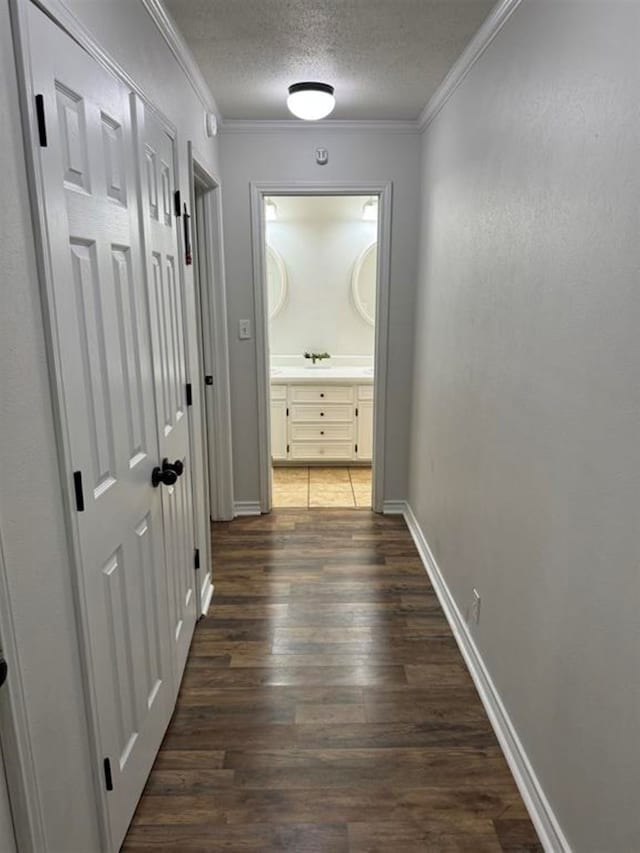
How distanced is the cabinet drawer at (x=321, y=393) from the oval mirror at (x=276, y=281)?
2.62 feet

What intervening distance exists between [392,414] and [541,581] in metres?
2.24

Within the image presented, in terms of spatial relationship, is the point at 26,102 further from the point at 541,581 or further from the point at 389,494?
the point at 389,494

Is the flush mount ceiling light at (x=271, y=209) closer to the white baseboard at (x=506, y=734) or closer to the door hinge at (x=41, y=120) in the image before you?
the white baseboard at (x=506, y=734)

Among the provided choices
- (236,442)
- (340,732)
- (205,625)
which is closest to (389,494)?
(236,442)

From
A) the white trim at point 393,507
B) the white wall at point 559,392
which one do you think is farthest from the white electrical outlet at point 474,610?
the white trim at point 393,507

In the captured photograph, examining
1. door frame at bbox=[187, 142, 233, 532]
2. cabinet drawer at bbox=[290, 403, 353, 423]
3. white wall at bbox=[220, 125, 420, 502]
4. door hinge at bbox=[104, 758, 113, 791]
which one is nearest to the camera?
door hinge at bbox=[104, 758, 113, 791]

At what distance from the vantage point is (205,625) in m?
2.61

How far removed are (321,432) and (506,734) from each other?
310 centimetres

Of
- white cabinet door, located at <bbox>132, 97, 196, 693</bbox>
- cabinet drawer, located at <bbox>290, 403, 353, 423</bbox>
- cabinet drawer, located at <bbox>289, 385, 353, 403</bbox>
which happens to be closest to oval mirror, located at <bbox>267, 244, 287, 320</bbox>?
cabinet drawer, located at <bbox>289, 385, 353, 403</bbox>

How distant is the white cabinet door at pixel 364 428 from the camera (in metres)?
4.67

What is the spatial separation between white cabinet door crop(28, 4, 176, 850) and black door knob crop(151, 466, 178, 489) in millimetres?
43

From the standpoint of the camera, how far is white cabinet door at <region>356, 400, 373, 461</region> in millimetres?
4672

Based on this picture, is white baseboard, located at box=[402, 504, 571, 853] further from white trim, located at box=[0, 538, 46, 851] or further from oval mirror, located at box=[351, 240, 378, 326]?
oval mirror, located at box=[351, 240, 378, 326]

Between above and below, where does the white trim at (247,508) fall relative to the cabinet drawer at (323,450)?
below
